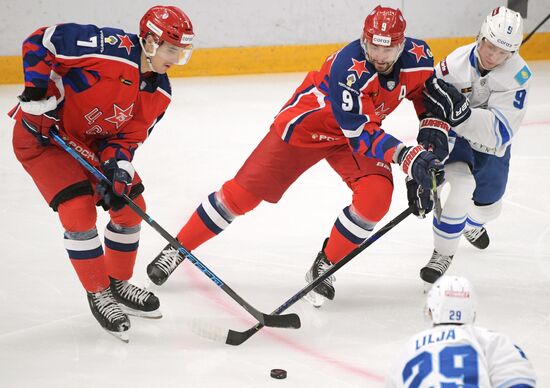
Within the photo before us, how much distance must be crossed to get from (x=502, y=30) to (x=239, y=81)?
13.8 ft

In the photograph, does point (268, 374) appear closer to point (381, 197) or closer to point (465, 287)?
point (381, 197)

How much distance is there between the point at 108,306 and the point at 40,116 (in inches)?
24.0

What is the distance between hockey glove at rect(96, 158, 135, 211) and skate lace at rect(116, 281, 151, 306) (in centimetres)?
32

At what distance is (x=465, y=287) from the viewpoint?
191 cm

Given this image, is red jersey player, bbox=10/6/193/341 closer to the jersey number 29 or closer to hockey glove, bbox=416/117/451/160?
hockey glove, bbox=416/117/451/160

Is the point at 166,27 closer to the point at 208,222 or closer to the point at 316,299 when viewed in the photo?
the point at 208,222

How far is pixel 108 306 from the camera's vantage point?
9.59 ft

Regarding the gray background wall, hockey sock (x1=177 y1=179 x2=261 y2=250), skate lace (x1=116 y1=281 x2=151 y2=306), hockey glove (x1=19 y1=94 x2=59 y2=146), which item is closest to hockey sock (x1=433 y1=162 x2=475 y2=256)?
hockey sock (x1=177 y1=179 x2=261 y2=250)

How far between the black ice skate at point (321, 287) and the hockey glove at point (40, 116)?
99cm

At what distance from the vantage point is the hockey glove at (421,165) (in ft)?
9.47

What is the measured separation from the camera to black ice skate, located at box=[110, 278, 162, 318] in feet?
10.1

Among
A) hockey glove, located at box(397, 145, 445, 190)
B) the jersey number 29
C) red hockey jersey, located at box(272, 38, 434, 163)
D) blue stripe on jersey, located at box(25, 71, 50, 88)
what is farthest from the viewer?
red hockey jersey, located at box(272, 38, 434, 163)

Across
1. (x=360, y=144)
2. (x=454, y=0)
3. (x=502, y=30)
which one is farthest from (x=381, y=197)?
(x=454, y=0)

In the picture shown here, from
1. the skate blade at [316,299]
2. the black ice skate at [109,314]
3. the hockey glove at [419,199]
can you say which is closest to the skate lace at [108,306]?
the black ice skate at [109,314]
